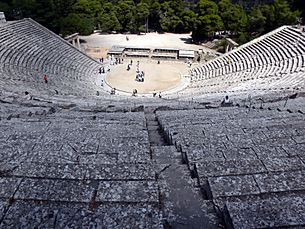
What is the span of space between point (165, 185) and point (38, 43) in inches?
800

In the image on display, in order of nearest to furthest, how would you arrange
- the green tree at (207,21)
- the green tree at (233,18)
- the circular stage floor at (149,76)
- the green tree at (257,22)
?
the circular stage floor at (149,76) < the green tree at (257,22) < the green tree at (233,18) < the green tree at (207,21)

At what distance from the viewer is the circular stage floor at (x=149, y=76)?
20.0 m

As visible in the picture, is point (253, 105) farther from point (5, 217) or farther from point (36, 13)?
point (36, 13)

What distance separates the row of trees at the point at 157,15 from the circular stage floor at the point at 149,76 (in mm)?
8036

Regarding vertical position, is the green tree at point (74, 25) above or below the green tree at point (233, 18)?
below

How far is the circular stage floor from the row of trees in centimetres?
804

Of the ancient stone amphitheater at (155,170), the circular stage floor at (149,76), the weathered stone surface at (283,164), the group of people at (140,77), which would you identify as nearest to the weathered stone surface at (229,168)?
the ancient stone amphitheater at (155,170)

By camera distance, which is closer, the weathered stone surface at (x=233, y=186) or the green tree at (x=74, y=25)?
the weathered stone surface at (x=233, y=186)

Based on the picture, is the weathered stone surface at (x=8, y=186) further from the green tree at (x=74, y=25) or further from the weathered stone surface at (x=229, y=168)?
the green tree at (x=74, y=25)

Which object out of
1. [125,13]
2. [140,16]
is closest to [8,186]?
[140,16]

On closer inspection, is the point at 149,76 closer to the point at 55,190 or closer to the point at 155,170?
the point at 155,170

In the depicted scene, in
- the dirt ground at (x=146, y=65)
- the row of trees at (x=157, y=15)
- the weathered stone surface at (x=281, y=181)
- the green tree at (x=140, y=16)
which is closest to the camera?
the weathered stone surface at (x=281, y=181)

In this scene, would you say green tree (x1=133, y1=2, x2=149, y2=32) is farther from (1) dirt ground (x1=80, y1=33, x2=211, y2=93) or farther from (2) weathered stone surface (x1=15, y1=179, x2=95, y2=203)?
(2) weathered stone surface (x1=15, y1=179, x2=95, y2=203)

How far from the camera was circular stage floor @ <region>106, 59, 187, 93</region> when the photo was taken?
65.5ft
